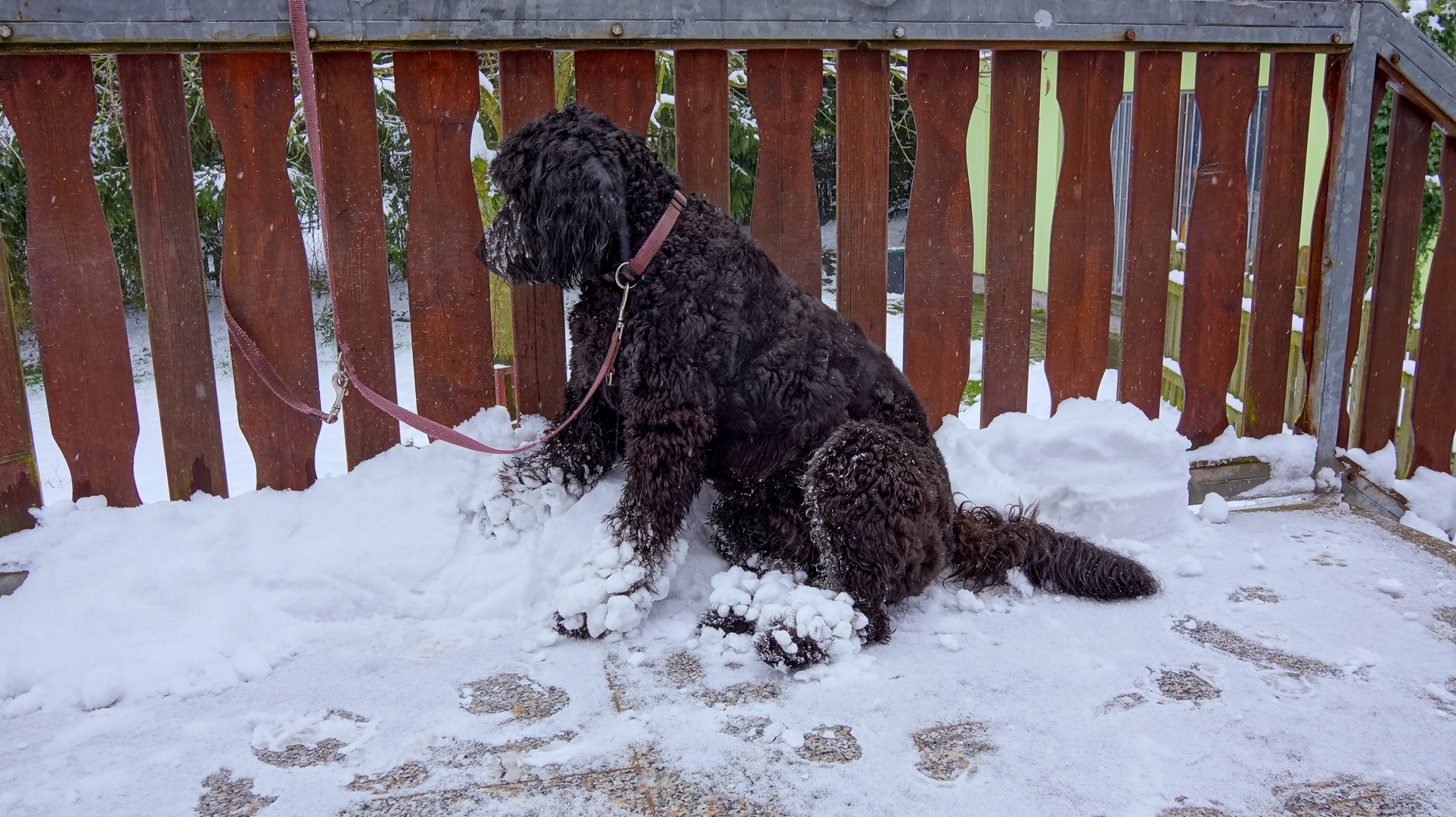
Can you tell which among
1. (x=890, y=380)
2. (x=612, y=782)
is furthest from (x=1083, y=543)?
(x=612, y=782)

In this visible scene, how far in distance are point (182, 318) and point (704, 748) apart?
206 cm

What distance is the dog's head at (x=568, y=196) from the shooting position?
2465 millimetres

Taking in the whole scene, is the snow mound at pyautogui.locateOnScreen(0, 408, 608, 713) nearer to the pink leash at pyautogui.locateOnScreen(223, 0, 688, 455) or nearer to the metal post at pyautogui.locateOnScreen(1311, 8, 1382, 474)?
the pink leash at pyautogui.locateOnScreen(223, 0, 688, 455)

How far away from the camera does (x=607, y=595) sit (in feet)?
8.21

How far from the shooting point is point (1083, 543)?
2.84 m

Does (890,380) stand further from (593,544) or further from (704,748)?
(704,748)

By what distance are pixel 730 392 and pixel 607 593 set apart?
639 mm

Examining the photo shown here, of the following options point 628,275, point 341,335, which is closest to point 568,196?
point 628,275

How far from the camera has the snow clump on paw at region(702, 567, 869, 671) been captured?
2371mm

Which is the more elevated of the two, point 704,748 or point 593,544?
point 593,544

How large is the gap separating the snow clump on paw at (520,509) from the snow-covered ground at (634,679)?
0.12ft

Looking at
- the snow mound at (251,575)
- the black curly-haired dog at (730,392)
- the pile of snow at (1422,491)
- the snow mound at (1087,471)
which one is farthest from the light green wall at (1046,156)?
the snow mound at (251,575)

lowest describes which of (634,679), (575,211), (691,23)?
(634,679)

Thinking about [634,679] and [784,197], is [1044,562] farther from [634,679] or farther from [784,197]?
[784,197]
